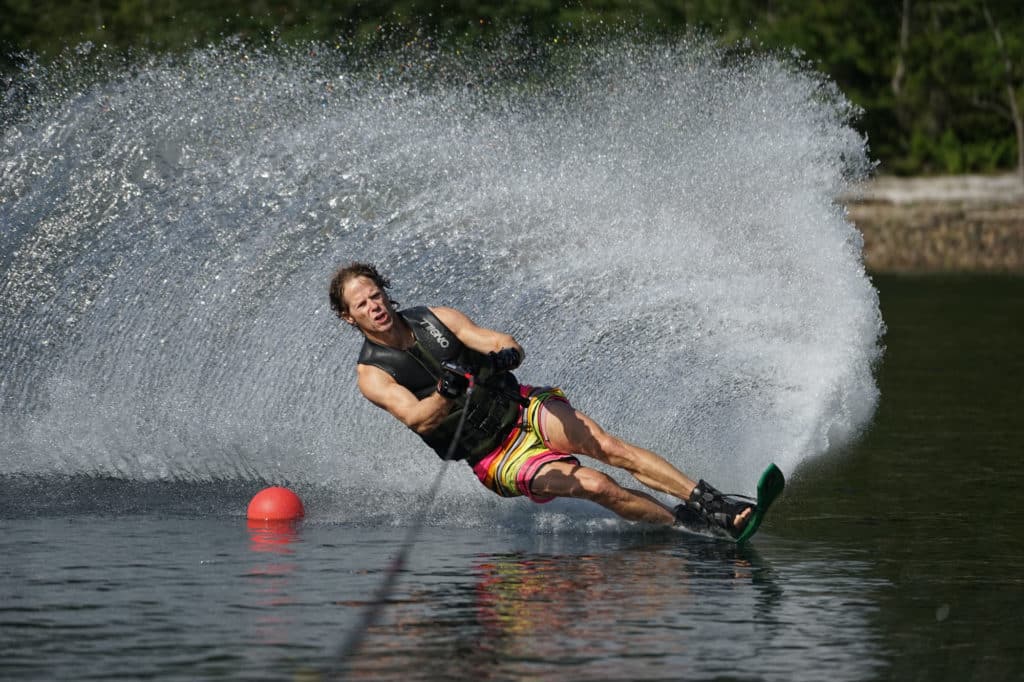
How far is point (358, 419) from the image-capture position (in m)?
11.4

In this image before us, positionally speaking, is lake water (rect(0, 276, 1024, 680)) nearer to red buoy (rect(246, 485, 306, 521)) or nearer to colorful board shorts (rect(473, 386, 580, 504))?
red buoy (rect(246, 485, 306, 521))

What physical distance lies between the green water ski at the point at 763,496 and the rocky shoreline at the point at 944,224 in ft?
91.5

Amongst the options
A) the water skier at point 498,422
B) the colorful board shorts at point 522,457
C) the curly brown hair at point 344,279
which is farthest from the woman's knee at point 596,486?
the curly brown hair at point 344,279

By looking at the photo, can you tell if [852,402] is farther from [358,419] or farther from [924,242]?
[924,242]

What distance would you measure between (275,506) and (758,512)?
239cm

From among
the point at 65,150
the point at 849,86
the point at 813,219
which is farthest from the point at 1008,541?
the point at 849,86

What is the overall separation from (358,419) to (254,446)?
2.05 feet

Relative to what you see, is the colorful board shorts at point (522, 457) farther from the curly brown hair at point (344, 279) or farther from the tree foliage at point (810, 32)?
the tree foliage at point (810, 32)

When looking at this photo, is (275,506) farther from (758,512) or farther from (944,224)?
(944,224)

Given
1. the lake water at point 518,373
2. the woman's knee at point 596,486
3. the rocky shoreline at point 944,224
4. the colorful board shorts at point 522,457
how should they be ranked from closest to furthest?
the lake water at point 518,373
the woman's knee at point 596,486
the colorful board shorts at point 522,457
the rocky shoreline at point 944,224

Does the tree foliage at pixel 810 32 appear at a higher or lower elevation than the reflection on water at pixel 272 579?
higher

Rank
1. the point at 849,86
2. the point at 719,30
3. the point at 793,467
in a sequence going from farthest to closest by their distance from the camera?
1. the point at 849,86
2. the point at 719,30
3. the point at 793,467

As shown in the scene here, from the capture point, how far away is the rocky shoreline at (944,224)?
3788 cm

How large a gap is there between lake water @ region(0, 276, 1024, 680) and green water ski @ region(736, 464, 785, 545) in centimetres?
15
